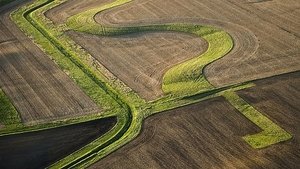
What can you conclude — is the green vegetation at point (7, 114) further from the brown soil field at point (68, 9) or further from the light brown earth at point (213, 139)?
the brown soil field at point (68, 9)

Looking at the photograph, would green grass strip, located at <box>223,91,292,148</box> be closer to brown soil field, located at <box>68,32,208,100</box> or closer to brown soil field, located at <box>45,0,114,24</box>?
brown soil field, located at <box>68,32,208,100</box>

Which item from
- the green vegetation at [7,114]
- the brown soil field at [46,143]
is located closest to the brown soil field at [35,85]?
the green vegetation at [7,114]

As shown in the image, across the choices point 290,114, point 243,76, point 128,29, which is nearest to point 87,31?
point 128,29

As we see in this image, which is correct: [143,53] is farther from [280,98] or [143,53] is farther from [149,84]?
[280,98]

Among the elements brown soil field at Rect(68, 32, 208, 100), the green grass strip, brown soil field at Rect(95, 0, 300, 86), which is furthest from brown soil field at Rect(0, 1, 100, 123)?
the green grass strip

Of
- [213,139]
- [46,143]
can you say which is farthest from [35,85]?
[213,139]
